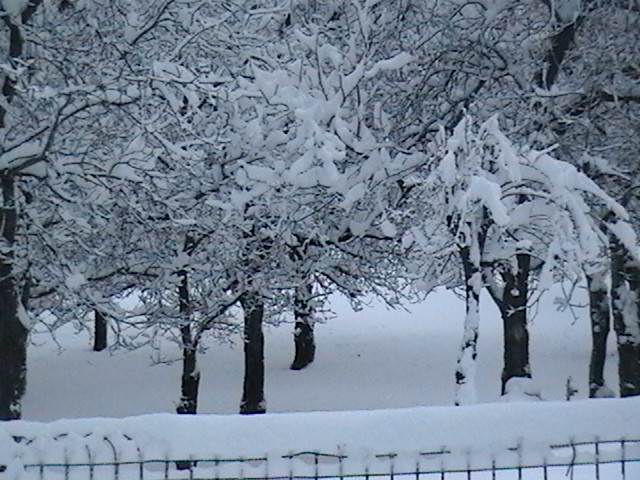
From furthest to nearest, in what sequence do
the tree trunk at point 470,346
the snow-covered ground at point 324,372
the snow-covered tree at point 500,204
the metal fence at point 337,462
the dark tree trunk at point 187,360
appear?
the snow-covered ground at point 324,372 < the dark tree trunk at point 187,360 < the tree trunk at point 470,346 < the snow-covered tree at point 500,204 < the metal fence at point 337,462

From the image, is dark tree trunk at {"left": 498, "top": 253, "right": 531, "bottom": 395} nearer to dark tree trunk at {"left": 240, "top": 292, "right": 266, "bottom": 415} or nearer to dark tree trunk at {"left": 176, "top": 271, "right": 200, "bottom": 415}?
dark tree trunk at {"left": 240, "top": 292, "right": 266, "bottom": 415}

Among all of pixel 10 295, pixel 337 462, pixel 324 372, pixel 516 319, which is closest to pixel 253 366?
pixel 516 319

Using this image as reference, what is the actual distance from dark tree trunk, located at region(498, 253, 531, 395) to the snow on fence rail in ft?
18.4

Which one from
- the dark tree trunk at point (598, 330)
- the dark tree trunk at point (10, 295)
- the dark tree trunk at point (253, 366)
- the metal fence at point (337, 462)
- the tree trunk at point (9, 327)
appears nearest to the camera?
the metal fence at point (337, 462)

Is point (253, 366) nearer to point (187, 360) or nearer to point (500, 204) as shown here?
point (187, 360)

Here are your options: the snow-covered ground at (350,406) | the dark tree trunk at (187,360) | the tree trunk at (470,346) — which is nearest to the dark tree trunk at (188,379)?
the dark tree trunk at (187,360)

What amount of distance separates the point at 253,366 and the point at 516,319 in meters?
5.20

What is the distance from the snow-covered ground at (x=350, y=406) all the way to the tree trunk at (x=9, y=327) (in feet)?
6.29

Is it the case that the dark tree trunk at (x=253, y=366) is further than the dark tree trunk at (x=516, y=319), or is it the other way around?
the dark tree trunk at (x=253, y=366)

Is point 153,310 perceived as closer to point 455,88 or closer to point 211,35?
point 211,35

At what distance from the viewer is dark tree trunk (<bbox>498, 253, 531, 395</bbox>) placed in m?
12.4

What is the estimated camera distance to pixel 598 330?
671 inches

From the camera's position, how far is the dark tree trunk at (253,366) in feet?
51.9

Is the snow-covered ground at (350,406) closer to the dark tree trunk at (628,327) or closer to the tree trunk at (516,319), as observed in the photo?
the tree trunk at (516,319)
